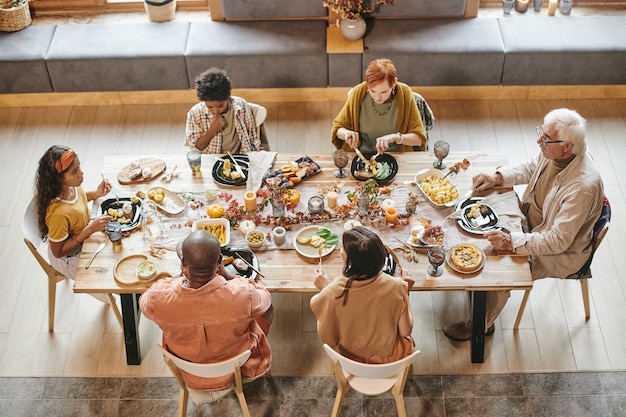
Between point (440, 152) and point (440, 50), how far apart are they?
1.78 metres

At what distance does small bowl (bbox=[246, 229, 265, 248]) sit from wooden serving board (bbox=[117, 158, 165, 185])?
0.75 meters

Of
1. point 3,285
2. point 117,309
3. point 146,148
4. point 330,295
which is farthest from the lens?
point 146,148

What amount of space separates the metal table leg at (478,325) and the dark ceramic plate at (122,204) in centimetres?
181

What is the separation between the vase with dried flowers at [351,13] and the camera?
5215 millimetres

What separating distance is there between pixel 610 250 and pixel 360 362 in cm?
214

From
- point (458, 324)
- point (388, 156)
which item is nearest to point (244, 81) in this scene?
point (388, 156)

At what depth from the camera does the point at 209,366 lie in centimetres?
293

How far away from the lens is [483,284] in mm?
3264

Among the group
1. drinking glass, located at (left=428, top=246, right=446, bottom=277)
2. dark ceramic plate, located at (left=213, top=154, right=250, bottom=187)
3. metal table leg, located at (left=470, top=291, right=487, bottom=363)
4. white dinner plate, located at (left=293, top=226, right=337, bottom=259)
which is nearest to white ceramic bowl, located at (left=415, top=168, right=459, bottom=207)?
drinking glass, located at (left=428, top=246, right=446, bottom=277)

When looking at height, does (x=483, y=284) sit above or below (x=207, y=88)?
below

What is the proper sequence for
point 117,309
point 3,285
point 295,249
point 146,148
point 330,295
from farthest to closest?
point 146,148, point 3,285, point 117,309, point 295,249, point 330,295

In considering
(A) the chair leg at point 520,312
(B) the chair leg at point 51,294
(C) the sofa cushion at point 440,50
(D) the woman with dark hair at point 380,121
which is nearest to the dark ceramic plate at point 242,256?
(B) the chair leg at point 51,294

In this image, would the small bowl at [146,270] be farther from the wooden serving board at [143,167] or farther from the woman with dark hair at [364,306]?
the woman with dark hair at [364,306]

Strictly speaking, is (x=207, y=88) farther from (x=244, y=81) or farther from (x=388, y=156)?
(x=244, y=81)
